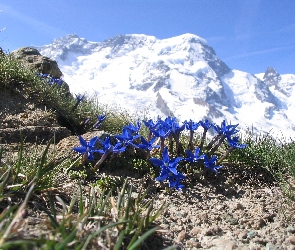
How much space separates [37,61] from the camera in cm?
848

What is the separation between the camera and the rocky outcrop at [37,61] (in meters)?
8.26

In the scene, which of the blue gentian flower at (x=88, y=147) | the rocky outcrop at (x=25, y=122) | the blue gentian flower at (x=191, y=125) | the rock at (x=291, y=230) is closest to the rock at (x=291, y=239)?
the rock at (x=291, y=230)

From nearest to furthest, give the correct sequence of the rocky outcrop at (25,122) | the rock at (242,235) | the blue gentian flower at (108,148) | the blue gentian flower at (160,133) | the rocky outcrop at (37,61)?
the rock at (242,235)
the blue gentian flower at (108,148)
the blue gentian flower at (160,133)
the rocky outcrop at (25,122)
the rocky outcrop at (37,61)

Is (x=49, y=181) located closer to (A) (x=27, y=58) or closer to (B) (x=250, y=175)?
(B) (x=250, y=175)

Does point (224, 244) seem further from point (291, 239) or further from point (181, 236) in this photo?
point (291, 239)

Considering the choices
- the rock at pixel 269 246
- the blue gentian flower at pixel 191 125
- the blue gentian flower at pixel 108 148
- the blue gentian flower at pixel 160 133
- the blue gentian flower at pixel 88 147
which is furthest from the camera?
the blue gentian flower at pixel 191 125

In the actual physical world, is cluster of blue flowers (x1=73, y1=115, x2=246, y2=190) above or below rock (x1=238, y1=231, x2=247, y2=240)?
above

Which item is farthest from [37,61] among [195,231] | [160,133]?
[195,231]

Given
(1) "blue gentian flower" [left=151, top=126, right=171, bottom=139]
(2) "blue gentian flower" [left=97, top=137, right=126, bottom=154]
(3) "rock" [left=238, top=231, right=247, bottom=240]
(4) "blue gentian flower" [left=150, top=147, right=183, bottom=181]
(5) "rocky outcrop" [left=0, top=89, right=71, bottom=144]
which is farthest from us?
(5) "rocky outcrop" [left=0, top=89, right=71, bottom=144]

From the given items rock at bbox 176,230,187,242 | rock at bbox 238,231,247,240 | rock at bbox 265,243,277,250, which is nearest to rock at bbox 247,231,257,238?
rock at bbox 238,231,247,240

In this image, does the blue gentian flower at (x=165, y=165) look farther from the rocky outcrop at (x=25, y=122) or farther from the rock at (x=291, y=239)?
the rocky outcrop at (x=25, y=122)

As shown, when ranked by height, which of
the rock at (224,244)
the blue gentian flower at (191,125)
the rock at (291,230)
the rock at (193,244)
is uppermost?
the blue gentian flower at (191,125)

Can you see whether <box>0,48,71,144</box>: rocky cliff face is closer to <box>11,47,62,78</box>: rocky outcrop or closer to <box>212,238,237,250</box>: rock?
<box>212,238,237,250</box>: rock

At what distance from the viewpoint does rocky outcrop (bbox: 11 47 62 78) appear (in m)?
8.26
